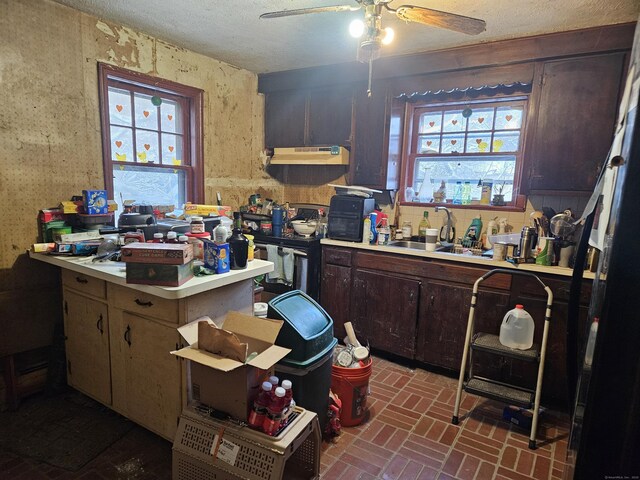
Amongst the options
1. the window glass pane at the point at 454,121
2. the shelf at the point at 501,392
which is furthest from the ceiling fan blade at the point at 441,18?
the shelf at the point at 501,392

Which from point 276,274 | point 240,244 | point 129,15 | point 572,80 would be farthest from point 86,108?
point 572,80

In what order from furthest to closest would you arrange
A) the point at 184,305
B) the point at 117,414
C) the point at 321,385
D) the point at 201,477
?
1. the point at 117,414
2. the point at 321,385
3. the point at 184,305
4. the point at 201,477

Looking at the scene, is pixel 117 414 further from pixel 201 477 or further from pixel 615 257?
pixel 615 257

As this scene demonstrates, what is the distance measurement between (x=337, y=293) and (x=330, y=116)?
1.85 meters

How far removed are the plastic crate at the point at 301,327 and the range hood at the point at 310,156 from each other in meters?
2.06

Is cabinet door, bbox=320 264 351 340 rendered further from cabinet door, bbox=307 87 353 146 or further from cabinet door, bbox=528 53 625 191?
cabinet door, bbox=528 53 625 191

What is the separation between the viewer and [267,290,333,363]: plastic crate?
1.90 metres

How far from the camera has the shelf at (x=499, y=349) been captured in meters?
2.23

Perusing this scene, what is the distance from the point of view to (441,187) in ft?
12.0

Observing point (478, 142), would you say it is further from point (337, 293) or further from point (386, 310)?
point (337, 293)

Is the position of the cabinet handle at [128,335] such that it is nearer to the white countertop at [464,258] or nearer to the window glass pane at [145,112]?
the white countertop at [464,258]

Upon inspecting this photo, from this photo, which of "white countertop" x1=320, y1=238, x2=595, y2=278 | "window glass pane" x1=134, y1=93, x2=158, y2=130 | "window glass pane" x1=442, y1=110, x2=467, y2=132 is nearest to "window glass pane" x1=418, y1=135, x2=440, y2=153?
"window glass pane" x1=442, y1=110, x2=467, y2=132

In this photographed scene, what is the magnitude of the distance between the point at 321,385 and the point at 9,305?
215 centimetres

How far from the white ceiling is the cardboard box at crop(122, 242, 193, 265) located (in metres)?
1.77
